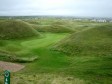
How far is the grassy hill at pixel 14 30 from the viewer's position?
209ft

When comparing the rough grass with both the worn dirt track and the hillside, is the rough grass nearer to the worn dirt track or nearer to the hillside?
the worn dirt track

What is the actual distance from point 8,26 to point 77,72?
43425mm

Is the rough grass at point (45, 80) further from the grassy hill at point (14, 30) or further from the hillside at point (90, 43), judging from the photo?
the grassy hill at point (14, 30)

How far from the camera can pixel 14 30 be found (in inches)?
2672

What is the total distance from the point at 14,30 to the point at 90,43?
26956mm

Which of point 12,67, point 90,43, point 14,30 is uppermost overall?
point 14,30

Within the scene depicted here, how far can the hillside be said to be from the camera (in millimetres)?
43656

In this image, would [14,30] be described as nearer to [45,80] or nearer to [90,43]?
[90,43]

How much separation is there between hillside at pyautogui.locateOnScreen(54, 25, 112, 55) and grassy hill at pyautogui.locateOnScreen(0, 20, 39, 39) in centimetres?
1706

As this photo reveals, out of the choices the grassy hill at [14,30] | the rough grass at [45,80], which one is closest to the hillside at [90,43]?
the rough grass at [45,80]

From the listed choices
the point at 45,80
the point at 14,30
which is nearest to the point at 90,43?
the point at 45,80

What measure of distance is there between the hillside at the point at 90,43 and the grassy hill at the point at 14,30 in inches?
672

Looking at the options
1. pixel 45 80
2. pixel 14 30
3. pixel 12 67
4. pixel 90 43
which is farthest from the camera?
pixel 14 30

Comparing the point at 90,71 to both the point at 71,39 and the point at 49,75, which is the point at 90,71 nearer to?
the point at 49,75
